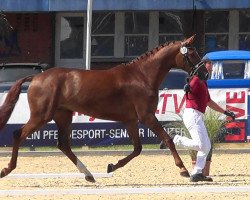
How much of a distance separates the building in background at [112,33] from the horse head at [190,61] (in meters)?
20.8

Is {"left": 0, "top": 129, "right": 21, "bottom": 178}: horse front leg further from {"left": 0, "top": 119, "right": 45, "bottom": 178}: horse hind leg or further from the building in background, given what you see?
the building in background

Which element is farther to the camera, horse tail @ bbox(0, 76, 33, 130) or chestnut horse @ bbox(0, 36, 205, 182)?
horse tail @ bbox(0, 76, 33, 130)

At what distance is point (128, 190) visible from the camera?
13812 millimetres

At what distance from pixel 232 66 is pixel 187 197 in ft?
46.4

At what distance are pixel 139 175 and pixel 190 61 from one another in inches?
85.5

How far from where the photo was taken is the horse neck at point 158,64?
1620 centimetres

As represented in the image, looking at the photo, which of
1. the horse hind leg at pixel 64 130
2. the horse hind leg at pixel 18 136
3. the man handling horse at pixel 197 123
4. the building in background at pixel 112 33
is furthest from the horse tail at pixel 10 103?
the building in background at pixel 112 33

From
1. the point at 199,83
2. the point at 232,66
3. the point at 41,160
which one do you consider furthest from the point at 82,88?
the point at 232,66

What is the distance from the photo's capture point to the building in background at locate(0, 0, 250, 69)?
37.5m

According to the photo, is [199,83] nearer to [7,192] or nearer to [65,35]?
[7,192]

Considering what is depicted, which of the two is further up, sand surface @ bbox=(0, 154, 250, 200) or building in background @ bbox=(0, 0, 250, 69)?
building in background @ bbox=(0, 0, 250, 69)

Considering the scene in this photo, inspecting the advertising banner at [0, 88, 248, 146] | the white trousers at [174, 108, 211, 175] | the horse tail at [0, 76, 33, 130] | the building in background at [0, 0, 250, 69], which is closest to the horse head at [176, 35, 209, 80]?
the white trousers at [174, 108, 211, 175]

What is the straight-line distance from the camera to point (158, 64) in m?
16.3

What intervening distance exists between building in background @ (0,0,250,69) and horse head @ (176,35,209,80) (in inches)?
817
